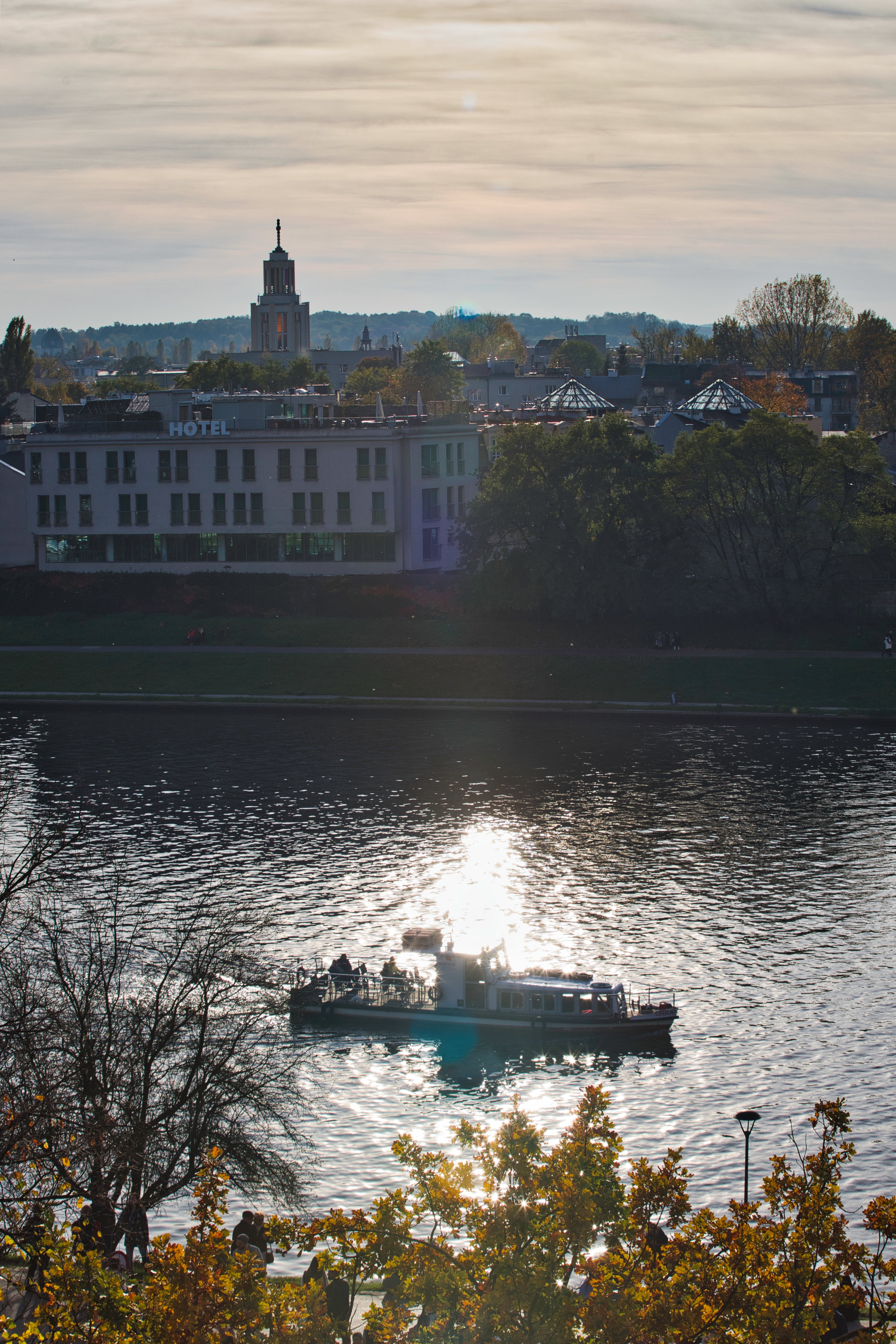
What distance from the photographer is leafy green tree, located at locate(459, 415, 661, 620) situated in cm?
9144

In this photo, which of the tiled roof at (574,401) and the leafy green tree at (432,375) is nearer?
the tiled roof at (574,401)

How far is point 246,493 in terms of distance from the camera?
104312 mm

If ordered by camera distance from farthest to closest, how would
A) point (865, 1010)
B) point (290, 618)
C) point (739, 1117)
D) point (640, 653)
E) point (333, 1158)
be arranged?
1. point (290, 618)
2. point (640, 653)
3. point (865, 1010)
4. point (333, 1158)
5. point (739, 1117)

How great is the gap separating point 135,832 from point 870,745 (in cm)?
3698

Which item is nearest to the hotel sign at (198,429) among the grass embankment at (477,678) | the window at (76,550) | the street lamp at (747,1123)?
the window at (76,550)

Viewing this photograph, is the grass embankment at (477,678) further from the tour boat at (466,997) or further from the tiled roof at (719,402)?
the tiled roof at (719,402)

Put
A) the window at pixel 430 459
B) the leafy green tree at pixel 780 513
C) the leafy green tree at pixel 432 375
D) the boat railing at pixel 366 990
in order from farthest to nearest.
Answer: the leafy green tree at pixel 432 375 < the window at pixel 430 459 < the leafy green tree at pixel 780 513 < the boat railing at pixel 366 990

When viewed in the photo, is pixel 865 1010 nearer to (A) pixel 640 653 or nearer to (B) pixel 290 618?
(A) pixel 640 653

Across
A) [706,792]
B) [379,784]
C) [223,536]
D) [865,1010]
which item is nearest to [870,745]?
[706,792]

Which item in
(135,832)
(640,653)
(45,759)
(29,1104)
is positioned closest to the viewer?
(29,1104)

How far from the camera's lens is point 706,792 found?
63188 millimetres

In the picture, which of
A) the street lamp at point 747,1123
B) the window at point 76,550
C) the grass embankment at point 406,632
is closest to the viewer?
the street lamp at point 747,1123

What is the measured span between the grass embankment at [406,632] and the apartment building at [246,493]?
727 centimetres

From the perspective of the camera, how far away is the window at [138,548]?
10700 centimetres
